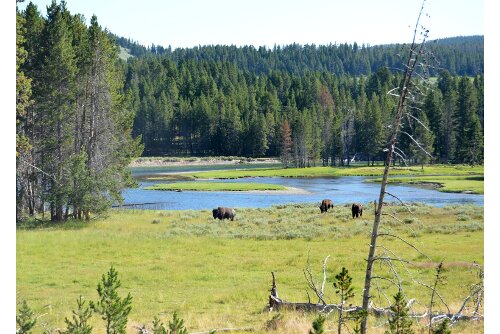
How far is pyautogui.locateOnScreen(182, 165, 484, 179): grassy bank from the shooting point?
9.16 metres

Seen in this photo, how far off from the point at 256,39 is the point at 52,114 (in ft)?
29.8

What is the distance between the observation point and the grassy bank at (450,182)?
9.49m

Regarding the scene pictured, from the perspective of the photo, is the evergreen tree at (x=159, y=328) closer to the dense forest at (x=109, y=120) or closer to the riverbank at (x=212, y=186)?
the dense forest at (x=109, y=120)

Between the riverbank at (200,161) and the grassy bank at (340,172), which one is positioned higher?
the riverbank at (200,161)

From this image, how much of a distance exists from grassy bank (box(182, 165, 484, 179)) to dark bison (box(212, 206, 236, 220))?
0.86 m

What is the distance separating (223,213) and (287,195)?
6.96 feet

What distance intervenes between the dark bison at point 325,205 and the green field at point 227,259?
15 cm

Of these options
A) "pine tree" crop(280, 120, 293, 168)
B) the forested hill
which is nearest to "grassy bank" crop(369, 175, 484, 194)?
the forested hill

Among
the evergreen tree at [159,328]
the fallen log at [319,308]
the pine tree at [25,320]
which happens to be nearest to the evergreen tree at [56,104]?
the fallen log at [319,308]

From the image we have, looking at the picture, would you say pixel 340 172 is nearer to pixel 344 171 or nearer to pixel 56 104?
pixel 344 171

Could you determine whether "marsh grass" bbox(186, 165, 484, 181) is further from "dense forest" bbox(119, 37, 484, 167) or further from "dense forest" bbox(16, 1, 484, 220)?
"dense forest" bbox(16, 1, 484, 220)

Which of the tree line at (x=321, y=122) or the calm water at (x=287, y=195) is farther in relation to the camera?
the calm water at (x=287, y=195)

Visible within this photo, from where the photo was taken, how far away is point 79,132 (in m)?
17.9
